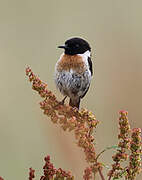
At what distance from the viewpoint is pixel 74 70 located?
5320 millimetres

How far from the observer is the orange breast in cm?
533

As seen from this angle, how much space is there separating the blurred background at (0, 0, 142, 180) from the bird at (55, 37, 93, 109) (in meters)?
0.46

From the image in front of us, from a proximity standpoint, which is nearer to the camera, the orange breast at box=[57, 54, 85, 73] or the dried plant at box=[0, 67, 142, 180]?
the dried plant at box=[0, 67, 142, 180]

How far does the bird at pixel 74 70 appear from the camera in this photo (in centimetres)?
529

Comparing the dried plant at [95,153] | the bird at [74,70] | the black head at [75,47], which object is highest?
the black head at [75,47]

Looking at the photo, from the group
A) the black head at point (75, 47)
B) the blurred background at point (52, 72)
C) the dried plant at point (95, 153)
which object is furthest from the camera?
the black head at point (75, 47)

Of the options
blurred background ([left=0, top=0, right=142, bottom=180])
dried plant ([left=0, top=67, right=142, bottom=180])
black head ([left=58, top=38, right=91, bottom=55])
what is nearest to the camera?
dried plant ([left=0, top=67, right=142, bottom=180])

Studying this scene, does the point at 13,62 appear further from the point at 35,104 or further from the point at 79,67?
the point at 79,67

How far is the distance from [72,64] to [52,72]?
2.02 metres

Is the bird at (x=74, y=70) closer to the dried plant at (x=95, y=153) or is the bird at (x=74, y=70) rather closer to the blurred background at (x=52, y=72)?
the blurred background at (x=52, y=72)

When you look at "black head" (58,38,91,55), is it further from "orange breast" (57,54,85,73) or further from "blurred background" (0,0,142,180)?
"blurred background" (0,0,142,180)

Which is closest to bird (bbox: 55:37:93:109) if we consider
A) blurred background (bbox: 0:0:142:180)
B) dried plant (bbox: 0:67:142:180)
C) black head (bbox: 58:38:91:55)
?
black head (bbox: 58:38:91:55)

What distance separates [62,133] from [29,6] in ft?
13.3

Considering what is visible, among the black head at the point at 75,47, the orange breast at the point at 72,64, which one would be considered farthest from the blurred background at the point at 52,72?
the black head at the point at 75,47
